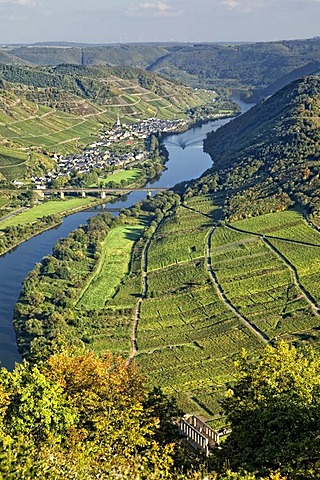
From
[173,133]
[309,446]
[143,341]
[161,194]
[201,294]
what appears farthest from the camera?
[173,133]

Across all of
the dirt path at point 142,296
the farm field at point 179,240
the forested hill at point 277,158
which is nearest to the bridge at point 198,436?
the dirt path at point 142,296

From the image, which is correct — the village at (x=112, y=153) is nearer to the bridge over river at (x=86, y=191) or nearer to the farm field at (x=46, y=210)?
the bridge over river at (x=86, y=191)

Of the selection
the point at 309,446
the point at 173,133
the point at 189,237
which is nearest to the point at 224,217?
the point at 189,237

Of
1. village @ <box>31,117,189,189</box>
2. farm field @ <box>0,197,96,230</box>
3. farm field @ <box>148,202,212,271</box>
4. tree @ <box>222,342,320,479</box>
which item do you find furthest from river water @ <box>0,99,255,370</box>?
tree @ <box>222,342,320,479</box>

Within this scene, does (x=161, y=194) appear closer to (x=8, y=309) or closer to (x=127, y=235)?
(x=127, y=235)

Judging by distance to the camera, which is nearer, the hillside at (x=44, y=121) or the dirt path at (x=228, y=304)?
the dirt path at (x=228, y=304)

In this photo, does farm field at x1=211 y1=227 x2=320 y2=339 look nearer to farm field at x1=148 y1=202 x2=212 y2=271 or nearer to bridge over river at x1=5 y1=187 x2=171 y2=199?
farm field at x1=148 y1=202 x2=212 y2=271

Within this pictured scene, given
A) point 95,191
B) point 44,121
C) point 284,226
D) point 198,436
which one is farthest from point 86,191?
point 198,436
